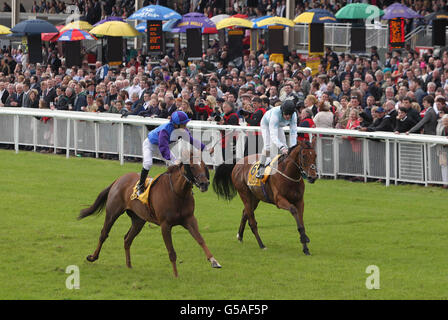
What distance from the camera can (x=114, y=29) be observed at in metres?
23.7

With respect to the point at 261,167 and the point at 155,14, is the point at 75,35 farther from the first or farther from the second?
the point at 261,167

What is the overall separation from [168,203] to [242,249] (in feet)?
6.08

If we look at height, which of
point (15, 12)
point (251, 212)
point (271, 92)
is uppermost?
point (15, 12)

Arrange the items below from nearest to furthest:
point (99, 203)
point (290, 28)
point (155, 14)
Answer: point (99, 203) < point (155, 14) < point (290, 28)

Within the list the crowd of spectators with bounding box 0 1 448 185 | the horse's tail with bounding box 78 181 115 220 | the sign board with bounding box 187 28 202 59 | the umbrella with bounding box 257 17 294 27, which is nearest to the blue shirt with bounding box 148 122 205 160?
the horse's tail with bounding box 78 181 115 220

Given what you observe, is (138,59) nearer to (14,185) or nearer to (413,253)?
(14,185)

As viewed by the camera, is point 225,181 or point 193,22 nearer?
point 225,181

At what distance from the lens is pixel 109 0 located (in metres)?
34.3

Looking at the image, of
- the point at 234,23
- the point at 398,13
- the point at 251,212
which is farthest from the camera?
the point at 234,23

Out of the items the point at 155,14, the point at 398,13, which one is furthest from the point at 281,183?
the point at 155,14

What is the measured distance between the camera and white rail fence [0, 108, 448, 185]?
47.9 feet

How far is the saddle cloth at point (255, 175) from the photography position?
35.9 feet

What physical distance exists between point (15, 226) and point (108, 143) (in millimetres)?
6645
